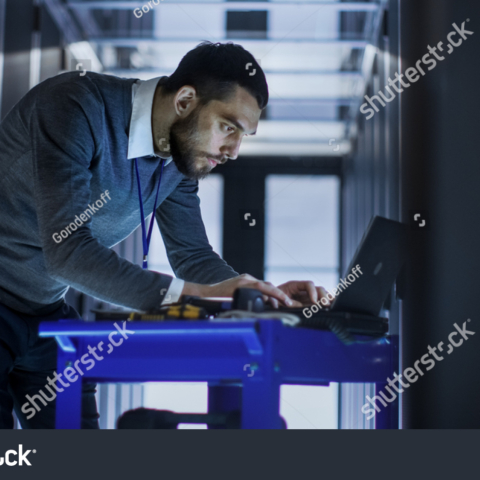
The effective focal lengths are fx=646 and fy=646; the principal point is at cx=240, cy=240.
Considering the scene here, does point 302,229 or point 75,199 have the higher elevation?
point 302,229

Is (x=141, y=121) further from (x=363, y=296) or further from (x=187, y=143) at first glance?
(x=363, y=296)

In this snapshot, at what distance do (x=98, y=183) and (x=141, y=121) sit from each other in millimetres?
204

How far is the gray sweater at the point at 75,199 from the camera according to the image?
136cm

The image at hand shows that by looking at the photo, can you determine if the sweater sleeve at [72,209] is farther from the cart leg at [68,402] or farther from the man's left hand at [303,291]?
the man's left hand at [303,291]

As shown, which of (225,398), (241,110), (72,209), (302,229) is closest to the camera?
(72,209)

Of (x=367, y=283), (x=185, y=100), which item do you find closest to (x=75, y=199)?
(x=185, y=100)

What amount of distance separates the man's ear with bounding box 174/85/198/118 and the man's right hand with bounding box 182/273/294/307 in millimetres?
612

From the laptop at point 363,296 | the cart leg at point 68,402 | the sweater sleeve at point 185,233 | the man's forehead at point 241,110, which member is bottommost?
the cart leg at point 68,402

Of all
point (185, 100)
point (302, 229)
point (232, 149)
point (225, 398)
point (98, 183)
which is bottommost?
point (225, 398)

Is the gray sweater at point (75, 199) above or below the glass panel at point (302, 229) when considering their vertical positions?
below

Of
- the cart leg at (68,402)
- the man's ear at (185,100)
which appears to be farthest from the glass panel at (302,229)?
the cart leg at (68,402)

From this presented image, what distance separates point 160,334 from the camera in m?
1.14

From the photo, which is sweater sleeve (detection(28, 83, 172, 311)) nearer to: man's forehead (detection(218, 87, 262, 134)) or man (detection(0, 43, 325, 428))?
man (detection(0, 43, 325, 428))

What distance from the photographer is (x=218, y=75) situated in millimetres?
1791
